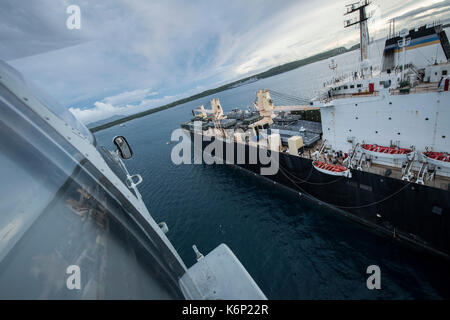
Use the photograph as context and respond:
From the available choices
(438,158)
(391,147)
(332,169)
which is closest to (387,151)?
(391,147)

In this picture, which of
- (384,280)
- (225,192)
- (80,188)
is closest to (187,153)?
(225,192)

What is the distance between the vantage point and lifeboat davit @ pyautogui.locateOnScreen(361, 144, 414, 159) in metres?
14.8

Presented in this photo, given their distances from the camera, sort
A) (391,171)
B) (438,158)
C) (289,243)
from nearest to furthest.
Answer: (438,158)
(391,171)
(289,243)

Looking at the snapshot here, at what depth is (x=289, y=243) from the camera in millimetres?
17016

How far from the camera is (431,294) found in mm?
A: 11672

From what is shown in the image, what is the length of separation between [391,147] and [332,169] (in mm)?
4779

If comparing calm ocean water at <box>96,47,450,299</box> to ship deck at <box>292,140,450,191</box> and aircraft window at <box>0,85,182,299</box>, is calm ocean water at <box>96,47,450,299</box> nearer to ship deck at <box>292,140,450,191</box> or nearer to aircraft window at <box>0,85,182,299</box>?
ship deck at <box>292,140,450,191</box>

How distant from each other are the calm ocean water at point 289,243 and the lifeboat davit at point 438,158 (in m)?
6.64

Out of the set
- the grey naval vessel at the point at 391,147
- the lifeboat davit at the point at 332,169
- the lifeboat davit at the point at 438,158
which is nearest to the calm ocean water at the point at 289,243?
the grey naval vessel at the point at 391,147

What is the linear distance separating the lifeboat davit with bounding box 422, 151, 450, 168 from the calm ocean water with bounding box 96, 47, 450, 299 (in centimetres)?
664

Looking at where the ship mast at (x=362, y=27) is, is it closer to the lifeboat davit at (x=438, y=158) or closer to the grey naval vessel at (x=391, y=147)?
the grey naval vessel at (x=391, y=147)

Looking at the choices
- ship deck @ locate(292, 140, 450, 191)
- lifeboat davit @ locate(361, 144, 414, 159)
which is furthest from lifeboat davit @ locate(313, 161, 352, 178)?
lifeboat davit @ locate(361, 144, 414, 159)

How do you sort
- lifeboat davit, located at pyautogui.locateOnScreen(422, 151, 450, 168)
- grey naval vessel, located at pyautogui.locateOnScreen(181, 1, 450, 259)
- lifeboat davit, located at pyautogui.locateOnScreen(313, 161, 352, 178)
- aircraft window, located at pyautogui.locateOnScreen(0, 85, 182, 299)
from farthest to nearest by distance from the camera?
lifeboat davit, located at pyautogui.locateOnScreen(313, 161, 352, 178)
grey naval vessel, located at pyautogui.locateOnScreen(181, 1, 450, 259)
lifeboat davit, located at pyautogui.locateOnScreen(422, 151, 450, 168)
aircraft window, located at pyautogui.locateOnScreen(0, 85, 182, 299)

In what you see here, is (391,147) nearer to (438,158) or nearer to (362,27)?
(438,158)
